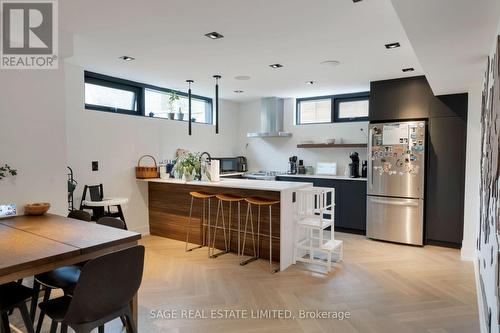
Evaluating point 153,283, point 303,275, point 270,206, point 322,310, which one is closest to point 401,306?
point 322,310

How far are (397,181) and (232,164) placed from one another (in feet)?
10.8

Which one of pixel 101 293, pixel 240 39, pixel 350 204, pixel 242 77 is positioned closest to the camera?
pixel 101 293

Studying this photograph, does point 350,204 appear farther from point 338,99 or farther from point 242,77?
point 242,77

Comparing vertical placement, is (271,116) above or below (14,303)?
above

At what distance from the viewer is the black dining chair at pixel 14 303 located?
1855mm

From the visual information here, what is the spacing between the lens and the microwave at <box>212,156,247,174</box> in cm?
648

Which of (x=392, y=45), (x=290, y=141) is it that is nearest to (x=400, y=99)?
(x=392, y=45)

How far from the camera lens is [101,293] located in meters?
1.65

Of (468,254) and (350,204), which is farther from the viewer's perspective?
(350,204)

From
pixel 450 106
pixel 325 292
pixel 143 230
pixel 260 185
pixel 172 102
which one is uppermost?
pixel 172 102

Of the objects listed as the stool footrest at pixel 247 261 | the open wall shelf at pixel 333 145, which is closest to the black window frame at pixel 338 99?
the open wall shelf at pixel 333 145

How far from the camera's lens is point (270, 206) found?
3.79 metres

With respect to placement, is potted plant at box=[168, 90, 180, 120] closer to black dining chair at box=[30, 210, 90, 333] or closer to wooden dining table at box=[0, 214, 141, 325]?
wooden dining table at box=[0, 214, 141, 325]

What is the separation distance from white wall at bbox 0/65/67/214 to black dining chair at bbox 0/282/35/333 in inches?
44.4
